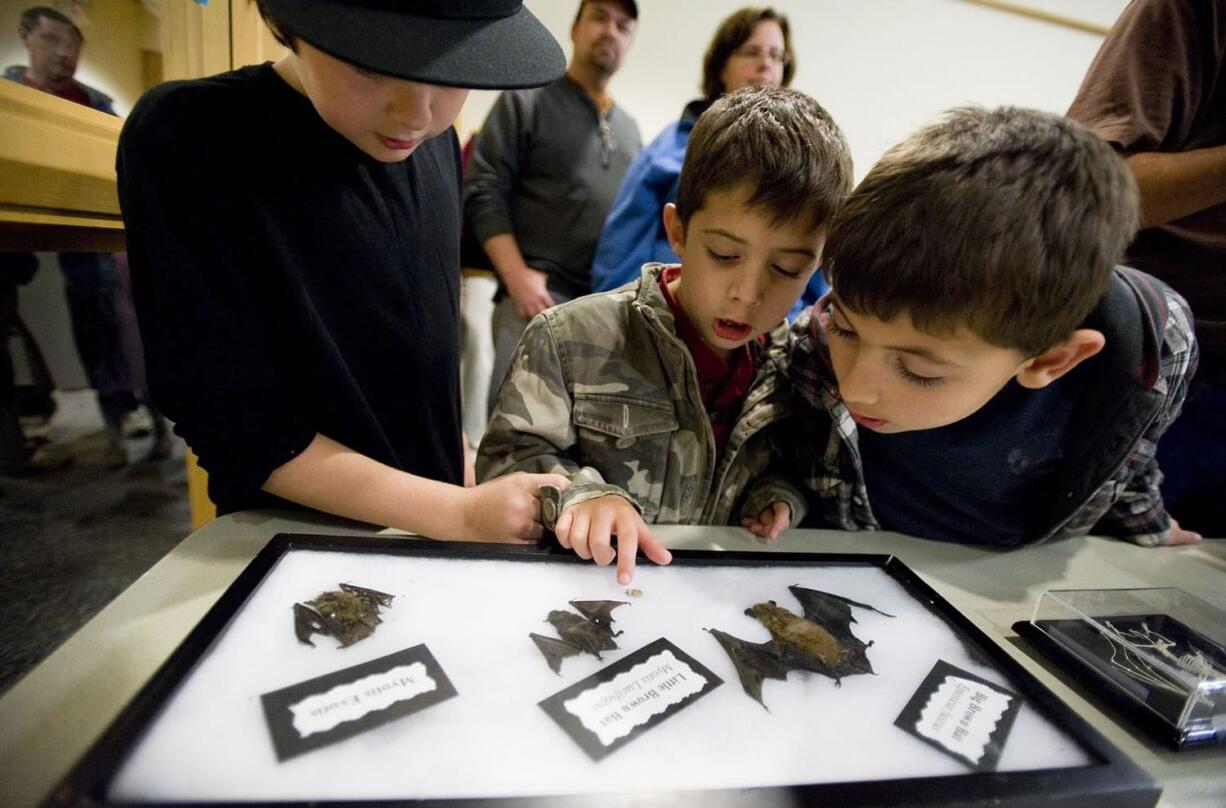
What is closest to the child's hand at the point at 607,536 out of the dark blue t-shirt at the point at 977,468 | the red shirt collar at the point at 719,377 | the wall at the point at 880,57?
the red shirt collar at the point at 719,377

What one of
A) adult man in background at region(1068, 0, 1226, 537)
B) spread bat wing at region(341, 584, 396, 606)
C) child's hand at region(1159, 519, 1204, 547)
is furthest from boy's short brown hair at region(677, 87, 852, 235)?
child's hand at region(1159, 519, 1204, 547)

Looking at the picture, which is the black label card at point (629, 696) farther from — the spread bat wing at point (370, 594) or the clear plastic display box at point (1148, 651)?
the clear plastic display box at point (1148, 651)

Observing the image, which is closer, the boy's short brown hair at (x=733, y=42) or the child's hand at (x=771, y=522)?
the child's hand at (x=771, y=522)

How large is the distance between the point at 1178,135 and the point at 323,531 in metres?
1.23

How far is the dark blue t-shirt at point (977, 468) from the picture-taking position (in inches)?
31.4

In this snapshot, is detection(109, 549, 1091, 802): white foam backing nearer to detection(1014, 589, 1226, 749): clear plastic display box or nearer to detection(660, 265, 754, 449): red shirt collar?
detection(1014, 589, 1226, 749): clear plastic display box

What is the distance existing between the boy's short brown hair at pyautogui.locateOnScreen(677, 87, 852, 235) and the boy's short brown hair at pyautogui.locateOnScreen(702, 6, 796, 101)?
854 millimetres

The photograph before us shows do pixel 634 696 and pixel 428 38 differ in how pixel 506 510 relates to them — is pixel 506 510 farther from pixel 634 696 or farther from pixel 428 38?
pixel 428 38

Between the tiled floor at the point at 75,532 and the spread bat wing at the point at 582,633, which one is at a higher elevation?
the spread bat wing at the point at 582,633

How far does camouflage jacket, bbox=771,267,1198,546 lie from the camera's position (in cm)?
74

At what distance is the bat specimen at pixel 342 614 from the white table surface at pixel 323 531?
0.35ft

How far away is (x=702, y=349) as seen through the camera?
86 centimetres

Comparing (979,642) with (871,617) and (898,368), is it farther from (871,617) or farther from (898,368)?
(898,368)

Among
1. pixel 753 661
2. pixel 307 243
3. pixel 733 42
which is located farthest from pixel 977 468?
pixel 733 42
